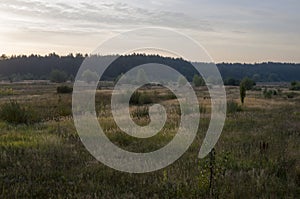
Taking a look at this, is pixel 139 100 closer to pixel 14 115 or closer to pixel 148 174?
pixel 14 115

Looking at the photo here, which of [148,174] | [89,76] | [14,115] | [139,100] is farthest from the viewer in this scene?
[89,76]

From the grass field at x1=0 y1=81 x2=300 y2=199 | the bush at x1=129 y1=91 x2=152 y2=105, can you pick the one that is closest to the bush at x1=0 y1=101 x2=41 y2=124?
the grass field at x1=0 y1=81 x2=300 y2=199

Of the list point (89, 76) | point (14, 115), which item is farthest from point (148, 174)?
point (89, 76)

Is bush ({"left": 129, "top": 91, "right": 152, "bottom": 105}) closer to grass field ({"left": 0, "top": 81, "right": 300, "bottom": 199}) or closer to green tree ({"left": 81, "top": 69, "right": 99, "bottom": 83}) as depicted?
grass field ({"left": 0, "top": 81, "right": 300, "bottom": 199})

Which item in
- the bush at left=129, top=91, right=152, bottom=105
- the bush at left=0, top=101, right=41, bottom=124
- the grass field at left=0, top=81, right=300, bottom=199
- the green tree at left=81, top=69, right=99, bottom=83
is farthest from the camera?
the green tree at left=81, top=69, right=99, bottom=83

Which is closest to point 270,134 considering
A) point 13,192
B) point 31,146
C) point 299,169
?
point 299,169

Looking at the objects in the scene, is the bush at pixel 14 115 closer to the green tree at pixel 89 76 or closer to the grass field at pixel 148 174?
the grass field at pixel 148 174

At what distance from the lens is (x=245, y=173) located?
7789 millimetres

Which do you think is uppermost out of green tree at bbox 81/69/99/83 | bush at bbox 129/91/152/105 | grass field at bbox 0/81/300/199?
green tree at bbox 81/69/99/83

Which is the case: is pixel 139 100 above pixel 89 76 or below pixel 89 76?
below

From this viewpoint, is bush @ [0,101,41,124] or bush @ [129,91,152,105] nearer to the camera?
bush @ [0,101,41,124]

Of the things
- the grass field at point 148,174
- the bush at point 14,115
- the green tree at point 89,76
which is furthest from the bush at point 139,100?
the green tree at point 89,76

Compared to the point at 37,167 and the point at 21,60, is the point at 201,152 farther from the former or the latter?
the point at 21,60

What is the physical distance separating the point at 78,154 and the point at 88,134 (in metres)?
3.03
